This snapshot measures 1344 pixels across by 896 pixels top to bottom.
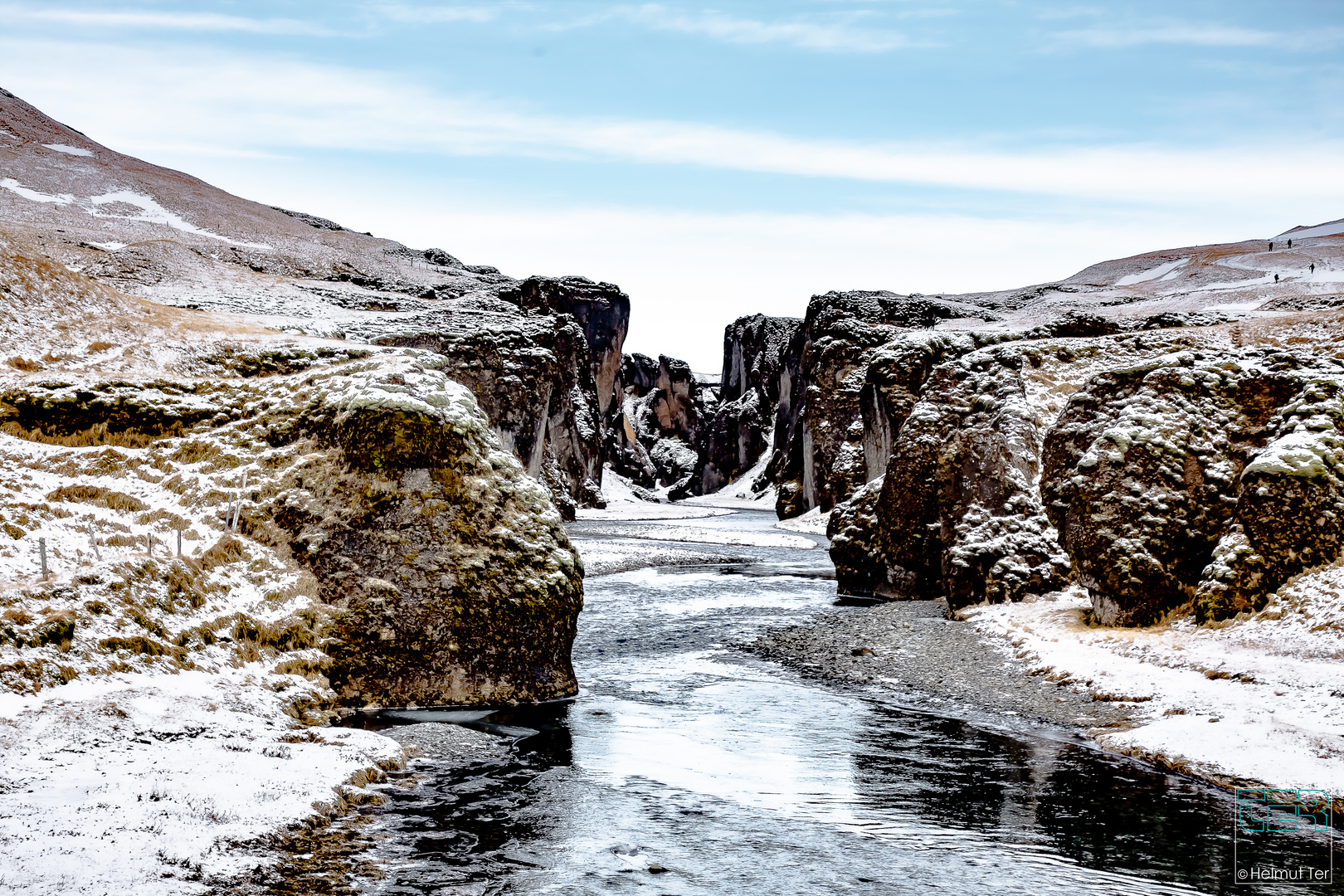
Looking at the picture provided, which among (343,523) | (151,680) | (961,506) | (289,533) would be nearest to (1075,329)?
(961,506)

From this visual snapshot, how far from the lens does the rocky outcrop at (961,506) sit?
31469mm

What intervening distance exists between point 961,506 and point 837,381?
59323 millimetres

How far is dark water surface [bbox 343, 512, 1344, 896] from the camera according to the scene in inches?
461

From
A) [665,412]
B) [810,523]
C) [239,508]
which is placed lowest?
[810,523]

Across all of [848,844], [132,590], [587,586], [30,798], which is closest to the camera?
[30,798]

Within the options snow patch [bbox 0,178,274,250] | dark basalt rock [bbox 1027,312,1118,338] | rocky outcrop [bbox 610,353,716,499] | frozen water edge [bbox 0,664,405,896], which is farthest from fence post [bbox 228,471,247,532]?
rocky outcrop [bbox 610,353,716,499]

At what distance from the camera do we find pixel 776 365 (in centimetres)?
14612

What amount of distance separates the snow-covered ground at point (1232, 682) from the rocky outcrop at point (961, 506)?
535 cm

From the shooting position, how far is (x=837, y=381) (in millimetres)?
92625

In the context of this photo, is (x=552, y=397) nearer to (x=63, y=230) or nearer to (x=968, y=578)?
(x=63, y=230)

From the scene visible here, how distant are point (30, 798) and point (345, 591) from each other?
26.4 feet

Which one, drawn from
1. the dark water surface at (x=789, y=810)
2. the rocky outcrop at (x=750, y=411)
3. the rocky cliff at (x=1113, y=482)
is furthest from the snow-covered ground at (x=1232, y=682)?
the rocky outcrop at (x=750, y=411)

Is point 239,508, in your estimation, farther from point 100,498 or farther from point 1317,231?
point 1317,231

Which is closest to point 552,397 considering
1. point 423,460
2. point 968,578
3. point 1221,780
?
point 968,578
